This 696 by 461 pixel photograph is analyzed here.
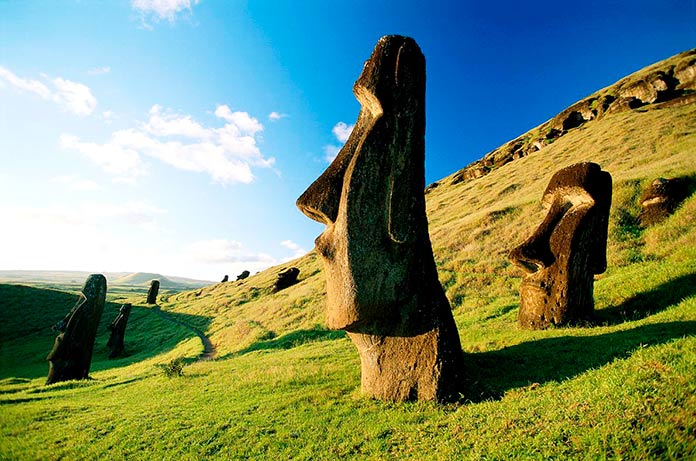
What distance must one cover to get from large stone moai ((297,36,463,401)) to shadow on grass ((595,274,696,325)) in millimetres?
6103

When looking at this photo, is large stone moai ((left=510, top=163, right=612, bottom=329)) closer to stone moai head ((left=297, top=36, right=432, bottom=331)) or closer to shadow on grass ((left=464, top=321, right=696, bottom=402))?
shadow on grass ((left=464, top=321, right=696, bottom=402))

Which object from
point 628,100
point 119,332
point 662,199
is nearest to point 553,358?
point 662,199

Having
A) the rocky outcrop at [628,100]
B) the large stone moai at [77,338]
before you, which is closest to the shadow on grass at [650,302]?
the large stone moai at [77,338]

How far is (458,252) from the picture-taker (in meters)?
26.7

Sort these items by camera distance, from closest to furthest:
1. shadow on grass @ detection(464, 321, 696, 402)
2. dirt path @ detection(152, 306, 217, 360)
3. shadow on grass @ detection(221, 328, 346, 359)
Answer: shadow on grass @ detection(464, 321, 696, 402) < shadow on grass @ detection(221, 328, 346, 359) < dirt path @ detection(152, 306, 217, 360)

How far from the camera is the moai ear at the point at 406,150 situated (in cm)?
659

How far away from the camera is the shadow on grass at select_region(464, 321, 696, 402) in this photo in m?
6.37

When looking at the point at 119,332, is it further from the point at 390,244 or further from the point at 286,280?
the point at 390,244

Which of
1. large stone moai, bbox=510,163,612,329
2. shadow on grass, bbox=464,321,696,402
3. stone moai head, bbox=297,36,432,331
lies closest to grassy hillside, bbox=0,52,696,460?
shadow on grass, bbox=464,321,696,402

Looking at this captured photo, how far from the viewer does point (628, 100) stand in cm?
6425

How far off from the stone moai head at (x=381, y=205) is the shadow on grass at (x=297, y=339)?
11981mm

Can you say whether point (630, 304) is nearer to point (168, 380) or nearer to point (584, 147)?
point (168, 380)

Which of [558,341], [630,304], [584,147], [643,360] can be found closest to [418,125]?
[643,360]

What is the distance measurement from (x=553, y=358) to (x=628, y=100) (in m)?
79.0
